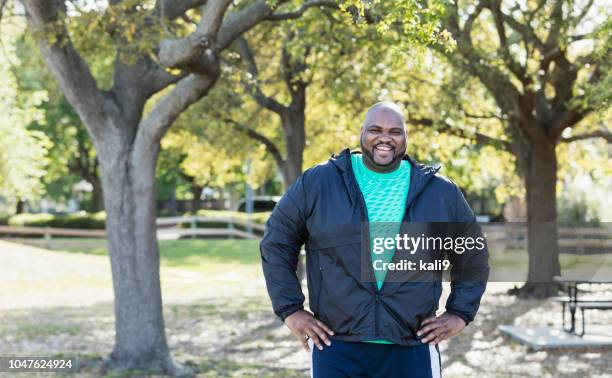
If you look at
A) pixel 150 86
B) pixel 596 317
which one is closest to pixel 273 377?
pixel 150 86

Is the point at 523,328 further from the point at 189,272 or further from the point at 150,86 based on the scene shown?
the point at 189,272

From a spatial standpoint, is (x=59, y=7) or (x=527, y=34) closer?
(x=59, y=7)

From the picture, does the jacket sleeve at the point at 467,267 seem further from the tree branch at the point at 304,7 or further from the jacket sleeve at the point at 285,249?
the tree branch at the point at 304,7

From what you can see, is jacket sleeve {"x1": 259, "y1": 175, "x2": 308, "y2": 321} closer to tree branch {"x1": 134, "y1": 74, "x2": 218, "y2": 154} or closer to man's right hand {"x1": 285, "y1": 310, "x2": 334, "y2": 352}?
man's right hand {"x1": 285, "y1": 310, "x2": 334, "y2": 352}

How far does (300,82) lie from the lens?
16.3 metres

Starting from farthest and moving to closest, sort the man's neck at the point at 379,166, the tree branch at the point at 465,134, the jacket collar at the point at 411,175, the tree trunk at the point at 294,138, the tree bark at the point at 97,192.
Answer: the tree bark at the point at 97,192
the tree branch at the point at 465,134
the tree trunk at the point at 294,138
the man's neck at the point at 379,166
the jacket collar at the point at 411,175

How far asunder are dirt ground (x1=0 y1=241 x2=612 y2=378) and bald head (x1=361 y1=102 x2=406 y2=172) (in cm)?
628

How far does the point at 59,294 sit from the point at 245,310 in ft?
18.9

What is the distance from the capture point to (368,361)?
12.8 feet

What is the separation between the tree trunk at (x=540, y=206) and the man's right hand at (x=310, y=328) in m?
12.7

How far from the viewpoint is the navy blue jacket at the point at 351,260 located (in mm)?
3877

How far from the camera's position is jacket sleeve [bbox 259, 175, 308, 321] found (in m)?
3.98

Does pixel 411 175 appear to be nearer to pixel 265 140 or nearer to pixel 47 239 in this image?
pixel 265 140

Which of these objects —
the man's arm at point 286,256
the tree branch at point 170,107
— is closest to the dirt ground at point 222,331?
the tree branch at point 170,107
